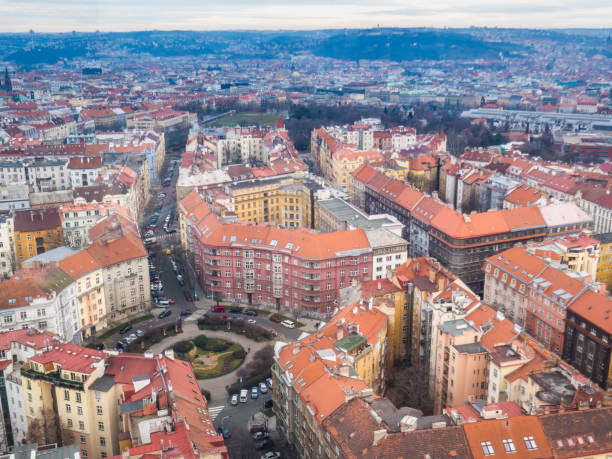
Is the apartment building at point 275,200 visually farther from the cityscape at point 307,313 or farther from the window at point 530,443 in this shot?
the window at point 530,443

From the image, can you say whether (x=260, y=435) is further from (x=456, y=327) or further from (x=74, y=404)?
(x=456, y=327)

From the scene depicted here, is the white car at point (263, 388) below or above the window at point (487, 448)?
below

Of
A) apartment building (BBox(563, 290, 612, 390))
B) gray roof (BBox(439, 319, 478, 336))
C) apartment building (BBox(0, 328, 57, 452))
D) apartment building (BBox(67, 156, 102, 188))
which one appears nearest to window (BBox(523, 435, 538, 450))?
gray roof (BBox(439, 319, 478, 336))

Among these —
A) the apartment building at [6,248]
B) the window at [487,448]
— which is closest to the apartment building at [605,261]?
the window at [487,448]

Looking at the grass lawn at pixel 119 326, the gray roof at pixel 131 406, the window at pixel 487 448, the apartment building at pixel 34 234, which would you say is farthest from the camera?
the apartment building at pixel 34 234

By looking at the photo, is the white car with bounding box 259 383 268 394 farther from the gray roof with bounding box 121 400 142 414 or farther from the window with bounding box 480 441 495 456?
the window with bounding box 480 441 495 456

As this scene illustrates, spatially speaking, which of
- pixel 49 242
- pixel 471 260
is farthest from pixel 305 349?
pixel 49 242
